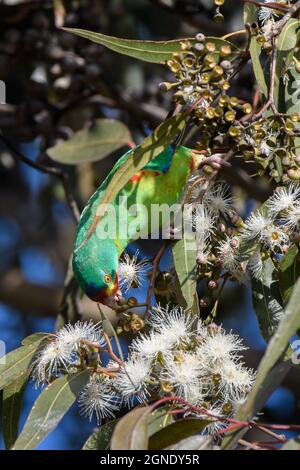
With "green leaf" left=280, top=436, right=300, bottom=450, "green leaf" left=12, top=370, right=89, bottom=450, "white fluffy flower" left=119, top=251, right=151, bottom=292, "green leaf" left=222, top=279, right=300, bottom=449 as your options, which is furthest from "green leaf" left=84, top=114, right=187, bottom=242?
"green leaf" left=280, top=436, right=300, bottom=450

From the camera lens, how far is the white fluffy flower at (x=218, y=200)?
8.39 ft

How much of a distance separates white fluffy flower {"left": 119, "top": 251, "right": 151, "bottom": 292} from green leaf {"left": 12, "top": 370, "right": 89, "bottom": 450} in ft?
1.27

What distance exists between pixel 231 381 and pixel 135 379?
10.1 inches

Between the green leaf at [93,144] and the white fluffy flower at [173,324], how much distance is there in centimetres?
139

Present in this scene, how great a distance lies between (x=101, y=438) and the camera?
2.29m

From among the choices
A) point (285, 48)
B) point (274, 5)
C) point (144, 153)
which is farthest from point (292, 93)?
point (144, 153)

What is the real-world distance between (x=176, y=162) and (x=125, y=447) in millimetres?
1219

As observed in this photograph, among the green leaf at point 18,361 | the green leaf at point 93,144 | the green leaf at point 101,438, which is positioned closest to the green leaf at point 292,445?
the green leaf at point 101,438

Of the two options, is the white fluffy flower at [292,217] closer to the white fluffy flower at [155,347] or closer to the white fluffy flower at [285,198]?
the white fluffy flower at [285,198]

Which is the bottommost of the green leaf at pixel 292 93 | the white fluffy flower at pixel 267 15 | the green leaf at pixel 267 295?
the green leaf at pixel 267 295

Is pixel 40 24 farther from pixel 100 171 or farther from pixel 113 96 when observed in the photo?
pixel 100 171

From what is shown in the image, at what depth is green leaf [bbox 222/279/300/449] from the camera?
191 centimetres

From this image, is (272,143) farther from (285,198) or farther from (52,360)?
(52,360)
